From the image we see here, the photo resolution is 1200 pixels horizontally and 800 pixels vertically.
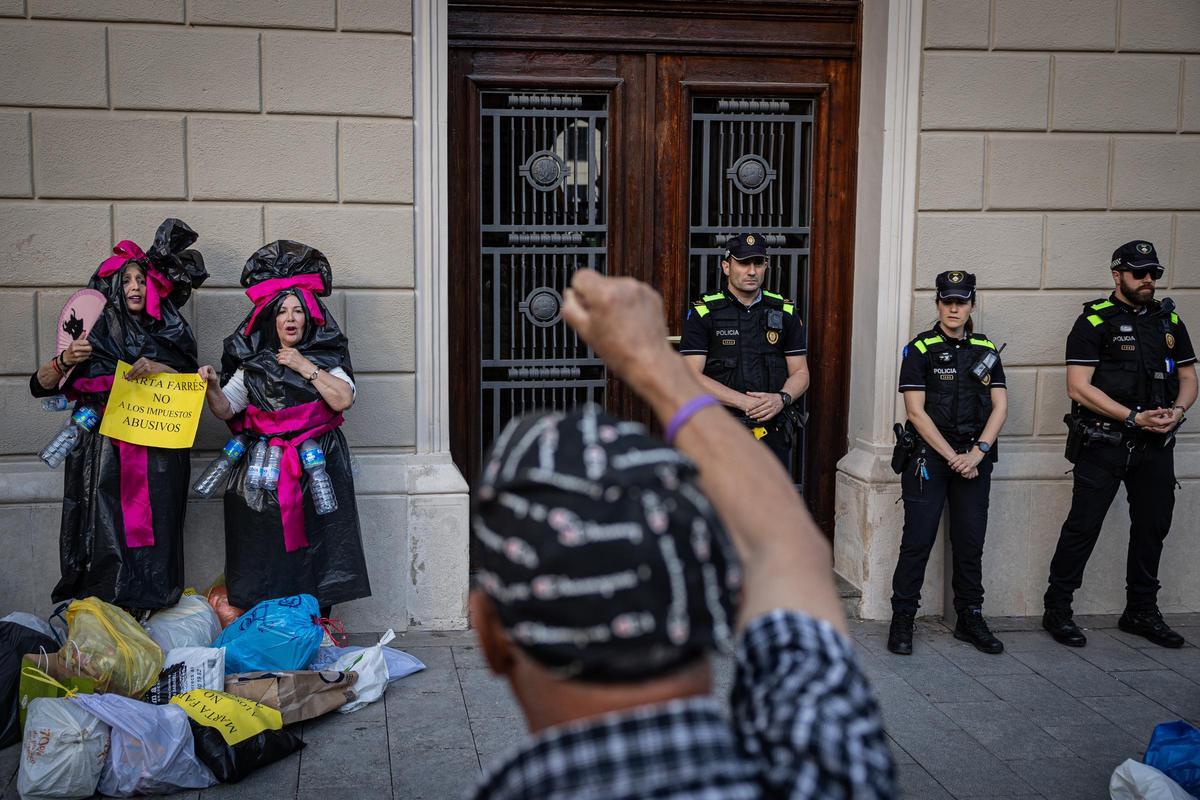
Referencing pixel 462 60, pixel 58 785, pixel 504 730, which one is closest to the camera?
pixel 58 785

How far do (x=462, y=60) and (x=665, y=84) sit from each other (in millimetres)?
1192

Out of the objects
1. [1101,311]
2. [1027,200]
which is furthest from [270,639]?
[1027,200]

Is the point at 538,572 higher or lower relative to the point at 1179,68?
lower

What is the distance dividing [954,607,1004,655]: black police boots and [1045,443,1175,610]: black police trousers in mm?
518

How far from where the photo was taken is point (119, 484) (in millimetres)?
5438

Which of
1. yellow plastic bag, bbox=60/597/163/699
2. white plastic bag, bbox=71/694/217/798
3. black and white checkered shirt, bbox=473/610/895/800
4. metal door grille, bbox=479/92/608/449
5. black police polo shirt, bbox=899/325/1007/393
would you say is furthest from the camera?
metal door grille, bbox=479/92/608/449

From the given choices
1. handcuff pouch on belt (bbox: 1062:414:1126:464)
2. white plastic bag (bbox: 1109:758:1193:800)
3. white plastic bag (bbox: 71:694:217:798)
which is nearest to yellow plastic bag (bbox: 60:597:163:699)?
white plastic bag (bbox: 71:694:217:798)

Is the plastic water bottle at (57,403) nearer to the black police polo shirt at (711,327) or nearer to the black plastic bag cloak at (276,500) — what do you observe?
the black plastic bag cloak at (276,500)

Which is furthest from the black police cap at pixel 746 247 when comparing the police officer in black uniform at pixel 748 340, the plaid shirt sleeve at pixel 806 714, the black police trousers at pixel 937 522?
the plaid shirt sleeve at pixel 806 714

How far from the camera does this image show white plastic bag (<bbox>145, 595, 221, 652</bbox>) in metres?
5.25

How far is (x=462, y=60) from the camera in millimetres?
6660

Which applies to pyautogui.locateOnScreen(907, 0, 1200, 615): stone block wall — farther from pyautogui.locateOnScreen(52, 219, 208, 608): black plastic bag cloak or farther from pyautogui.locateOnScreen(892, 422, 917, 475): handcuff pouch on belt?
pyautogui.locateOnScreen(52, 219, 208, 608): black plastic bag cloak

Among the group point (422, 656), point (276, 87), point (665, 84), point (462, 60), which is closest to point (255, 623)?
point (422, 656)

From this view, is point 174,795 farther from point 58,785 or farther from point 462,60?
point 462,60
